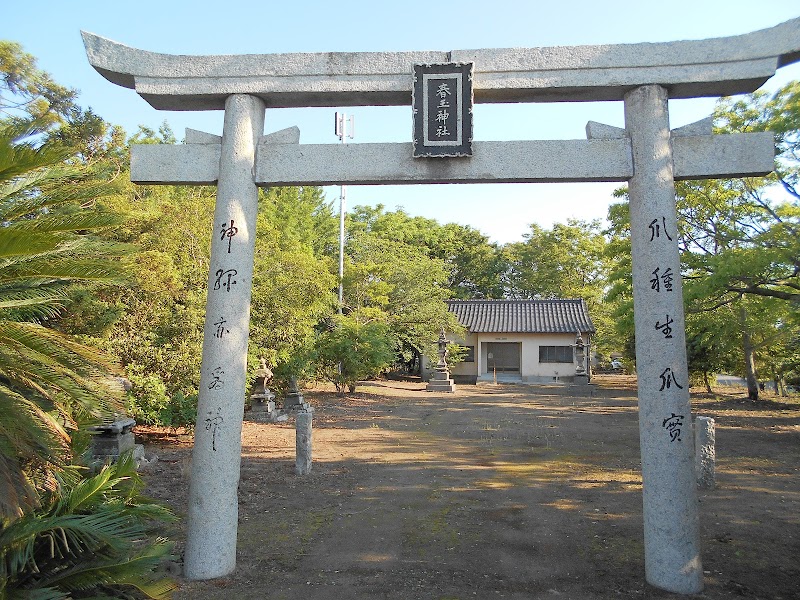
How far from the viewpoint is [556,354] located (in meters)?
31.2

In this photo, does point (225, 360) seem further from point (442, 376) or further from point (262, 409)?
point (442, 376)

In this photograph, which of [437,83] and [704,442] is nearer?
[437,83]

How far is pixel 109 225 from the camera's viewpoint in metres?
4.64

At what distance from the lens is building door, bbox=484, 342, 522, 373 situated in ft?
107

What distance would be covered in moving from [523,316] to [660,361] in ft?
89.2

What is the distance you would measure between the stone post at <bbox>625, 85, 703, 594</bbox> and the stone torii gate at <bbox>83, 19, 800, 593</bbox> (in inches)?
0.5

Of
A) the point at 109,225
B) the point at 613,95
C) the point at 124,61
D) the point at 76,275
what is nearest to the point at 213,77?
the point at 124,61

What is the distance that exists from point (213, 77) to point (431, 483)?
644 centimetres

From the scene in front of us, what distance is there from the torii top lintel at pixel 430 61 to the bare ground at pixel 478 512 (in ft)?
14.9

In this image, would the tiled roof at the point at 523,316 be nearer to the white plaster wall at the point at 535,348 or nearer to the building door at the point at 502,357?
the white plaster wall at the point at 535,348

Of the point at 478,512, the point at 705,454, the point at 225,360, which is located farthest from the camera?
the point at 705,454

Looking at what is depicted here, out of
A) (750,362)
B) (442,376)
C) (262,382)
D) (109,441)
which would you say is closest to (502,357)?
(442,376)

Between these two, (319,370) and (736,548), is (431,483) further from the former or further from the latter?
(319,370)

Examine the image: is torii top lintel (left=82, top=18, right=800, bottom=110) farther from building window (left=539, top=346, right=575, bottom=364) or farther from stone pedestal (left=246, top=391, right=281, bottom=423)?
building window (left=539, top=346, right=575, bottom=364)
